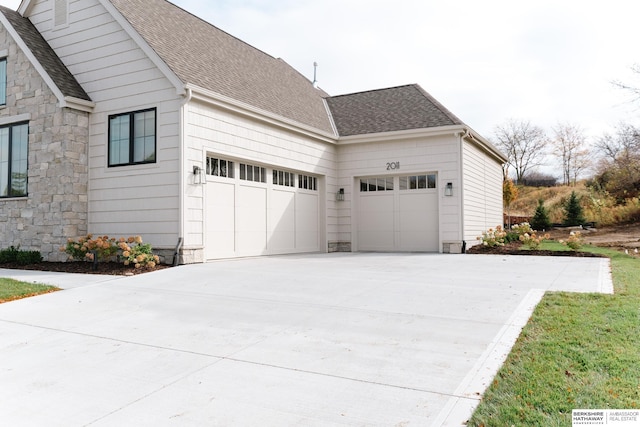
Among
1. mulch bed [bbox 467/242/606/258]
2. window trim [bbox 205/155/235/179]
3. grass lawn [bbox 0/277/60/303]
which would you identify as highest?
window trim [bbox 205/155/235/179]

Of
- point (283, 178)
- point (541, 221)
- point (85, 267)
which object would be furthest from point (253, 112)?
point (541, 221)

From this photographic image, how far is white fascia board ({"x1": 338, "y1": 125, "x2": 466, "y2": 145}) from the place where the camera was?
44.1 feet

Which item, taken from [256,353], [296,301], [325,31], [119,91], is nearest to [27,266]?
[119,91]

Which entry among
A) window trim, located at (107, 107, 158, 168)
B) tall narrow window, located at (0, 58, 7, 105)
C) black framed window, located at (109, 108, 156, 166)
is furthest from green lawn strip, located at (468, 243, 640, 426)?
tall narrow window, located at (0, 58, 7, 105)

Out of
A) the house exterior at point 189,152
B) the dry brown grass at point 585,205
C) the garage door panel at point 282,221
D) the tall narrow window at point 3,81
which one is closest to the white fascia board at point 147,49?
the house exterior at point 189,152

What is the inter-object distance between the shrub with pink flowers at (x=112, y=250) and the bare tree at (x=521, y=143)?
121ft

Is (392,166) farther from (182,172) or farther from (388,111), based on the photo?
(182,172)

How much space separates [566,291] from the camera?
6281mm

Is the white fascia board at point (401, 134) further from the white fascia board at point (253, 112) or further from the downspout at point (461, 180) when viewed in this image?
the white fascia board at point (253, 112)

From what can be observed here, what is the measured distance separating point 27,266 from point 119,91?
427 centimetres

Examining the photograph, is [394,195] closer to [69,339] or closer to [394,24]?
[394,24]

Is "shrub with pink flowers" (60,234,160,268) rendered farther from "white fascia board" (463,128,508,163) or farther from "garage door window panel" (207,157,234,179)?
"white fascia board" (463,128,508,163)

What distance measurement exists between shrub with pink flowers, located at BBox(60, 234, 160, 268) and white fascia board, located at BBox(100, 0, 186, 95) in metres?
3.15

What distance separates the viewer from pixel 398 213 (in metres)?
14.6
